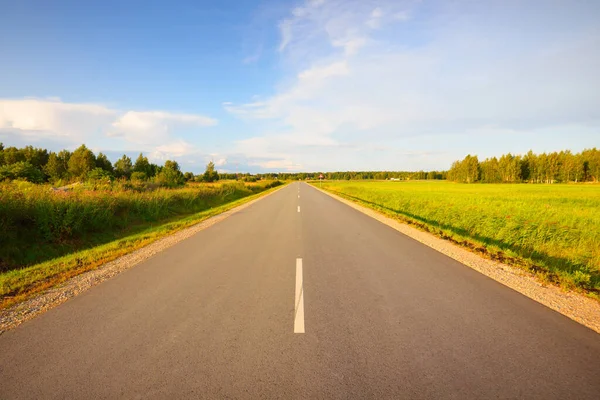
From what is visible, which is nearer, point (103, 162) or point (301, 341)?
point (301, 341)

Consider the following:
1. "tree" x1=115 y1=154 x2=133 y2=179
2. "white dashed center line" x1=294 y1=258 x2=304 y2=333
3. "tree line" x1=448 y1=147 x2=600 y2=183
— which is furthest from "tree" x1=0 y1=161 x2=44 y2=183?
"tree line" x1=448 y1=147 x2=600 y2=183

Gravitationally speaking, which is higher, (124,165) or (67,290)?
(124,165)

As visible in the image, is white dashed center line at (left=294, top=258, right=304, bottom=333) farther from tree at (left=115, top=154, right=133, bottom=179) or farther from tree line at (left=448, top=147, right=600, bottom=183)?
tree line at (left=448, top=147, right=600, bottom=183)

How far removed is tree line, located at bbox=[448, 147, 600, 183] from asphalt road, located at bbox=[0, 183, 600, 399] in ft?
343

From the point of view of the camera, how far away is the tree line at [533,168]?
75.8 meters

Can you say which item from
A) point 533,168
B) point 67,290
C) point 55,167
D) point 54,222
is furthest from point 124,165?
point 533,168

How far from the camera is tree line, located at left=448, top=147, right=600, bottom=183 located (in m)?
75.8

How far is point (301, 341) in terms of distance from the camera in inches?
122

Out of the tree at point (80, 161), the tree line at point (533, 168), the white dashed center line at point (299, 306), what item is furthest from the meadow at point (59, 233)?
the tree line at point (533, 168)

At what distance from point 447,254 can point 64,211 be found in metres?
13.1

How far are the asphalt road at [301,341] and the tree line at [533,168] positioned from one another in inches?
4113

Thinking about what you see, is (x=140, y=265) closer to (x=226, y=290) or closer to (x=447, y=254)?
(x=226, y=290)

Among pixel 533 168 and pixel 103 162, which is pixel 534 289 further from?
pixel 533 168

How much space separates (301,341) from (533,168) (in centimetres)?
11560
